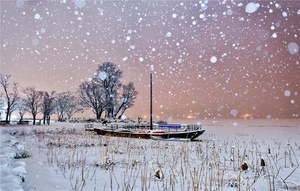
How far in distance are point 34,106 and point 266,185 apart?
60.6 m

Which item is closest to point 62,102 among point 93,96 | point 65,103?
point 65,103

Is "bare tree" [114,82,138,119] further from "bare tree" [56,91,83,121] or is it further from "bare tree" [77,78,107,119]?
"bare tree" [56,91,83,121]

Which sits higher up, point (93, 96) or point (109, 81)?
point (109, 81)

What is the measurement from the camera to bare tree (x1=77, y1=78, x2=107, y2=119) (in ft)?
150

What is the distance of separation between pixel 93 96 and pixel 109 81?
16.1 feet

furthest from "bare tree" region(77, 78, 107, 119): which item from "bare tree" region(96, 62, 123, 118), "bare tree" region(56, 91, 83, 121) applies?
"bare tree" region(56, 91, 83, 121)

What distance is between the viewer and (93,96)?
47.4 metres

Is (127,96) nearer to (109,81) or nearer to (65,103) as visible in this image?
(109,81)

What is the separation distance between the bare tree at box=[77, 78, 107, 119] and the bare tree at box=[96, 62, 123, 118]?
82 centimetres

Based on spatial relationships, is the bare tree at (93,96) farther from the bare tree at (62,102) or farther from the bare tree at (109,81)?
the bare tree at (62,102)

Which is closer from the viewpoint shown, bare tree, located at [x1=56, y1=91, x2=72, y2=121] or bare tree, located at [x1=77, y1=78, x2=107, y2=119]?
bare tree, located at [x1=77, y1=78, x2=107, y2=119]

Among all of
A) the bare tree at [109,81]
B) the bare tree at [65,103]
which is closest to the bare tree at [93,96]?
the bare tree at [109,81]

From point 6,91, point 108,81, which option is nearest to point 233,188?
Answer: point 108,81

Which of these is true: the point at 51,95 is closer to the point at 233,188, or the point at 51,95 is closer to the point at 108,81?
the point at 108,81
